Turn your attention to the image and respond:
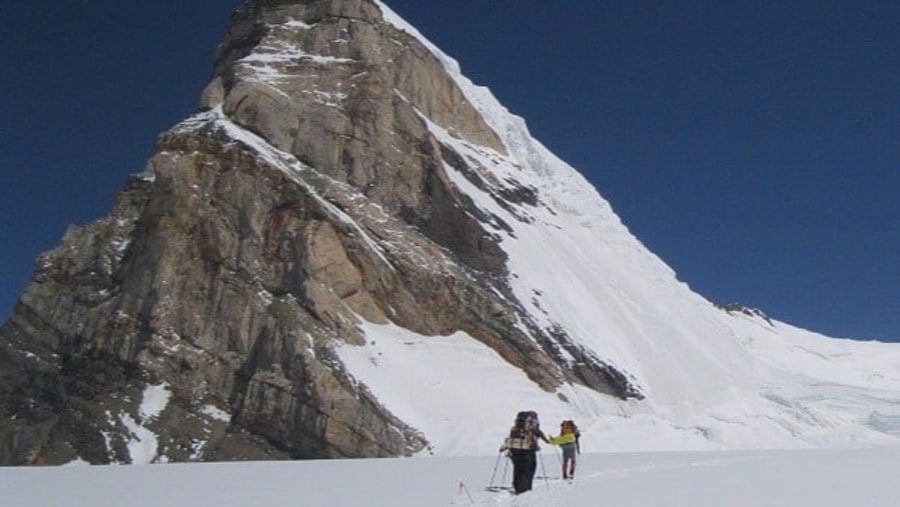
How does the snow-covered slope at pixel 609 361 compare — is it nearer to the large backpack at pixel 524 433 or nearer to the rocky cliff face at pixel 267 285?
the rocky cliff face at pixel 267 285

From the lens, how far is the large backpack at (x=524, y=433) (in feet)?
53.1

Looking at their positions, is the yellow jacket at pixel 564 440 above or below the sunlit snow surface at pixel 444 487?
above

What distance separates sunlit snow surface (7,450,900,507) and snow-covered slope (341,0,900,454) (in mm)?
20198

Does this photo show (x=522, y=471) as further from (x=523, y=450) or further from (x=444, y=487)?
(x=444, y=487)

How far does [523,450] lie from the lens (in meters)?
16.0

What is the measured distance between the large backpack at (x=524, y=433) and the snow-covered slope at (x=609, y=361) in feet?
75.3

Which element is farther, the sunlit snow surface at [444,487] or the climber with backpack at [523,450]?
the climber with backpack at [523,450]

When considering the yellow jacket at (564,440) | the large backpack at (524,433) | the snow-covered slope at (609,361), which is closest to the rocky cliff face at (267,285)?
the snow-covered slope at (609,361)

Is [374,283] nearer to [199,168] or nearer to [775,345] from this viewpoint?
[199,168]

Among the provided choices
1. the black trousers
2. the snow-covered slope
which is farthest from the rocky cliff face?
the black trousers

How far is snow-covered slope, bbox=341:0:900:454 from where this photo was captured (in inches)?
1722

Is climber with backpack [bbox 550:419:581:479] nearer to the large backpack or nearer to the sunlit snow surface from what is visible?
the sunlit snow surface

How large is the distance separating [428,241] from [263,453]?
1916cm

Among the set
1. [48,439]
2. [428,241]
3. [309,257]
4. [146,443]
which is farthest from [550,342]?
[48,439]
